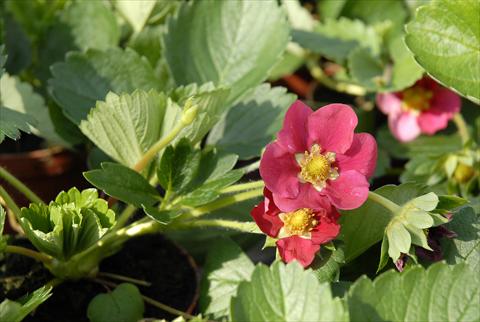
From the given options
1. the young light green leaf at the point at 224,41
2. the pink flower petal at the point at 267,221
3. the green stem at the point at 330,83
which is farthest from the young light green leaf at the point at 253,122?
the green stem at the point at 330,83

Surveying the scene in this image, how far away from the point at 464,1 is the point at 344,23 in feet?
1.66

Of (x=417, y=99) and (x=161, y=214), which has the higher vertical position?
(x=161, y=214)

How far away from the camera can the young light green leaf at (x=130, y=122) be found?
3.04 feet

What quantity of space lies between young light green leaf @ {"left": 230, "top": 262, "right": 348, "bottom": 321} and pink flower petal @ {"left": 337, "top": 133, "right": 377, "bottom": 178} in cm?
14

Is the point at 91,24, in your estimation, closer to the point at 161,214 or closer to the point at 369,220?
the point at 161,214

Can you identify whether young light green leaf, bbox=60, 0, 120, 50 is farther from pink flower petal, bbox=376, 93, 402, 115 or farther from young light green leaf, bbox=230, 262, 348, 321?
young light green leaf, bbox=230, 262, 348, 321

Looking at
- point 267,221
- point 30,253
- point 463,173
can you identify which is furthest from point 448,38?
point 30,253

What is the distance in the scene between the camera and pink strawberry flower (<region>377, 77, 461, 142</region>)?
4.62ft

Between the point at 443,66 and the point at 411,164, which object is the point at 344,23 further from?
the point at 443,66

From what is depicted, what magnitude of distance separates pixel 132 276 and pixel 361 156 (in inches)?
16.2

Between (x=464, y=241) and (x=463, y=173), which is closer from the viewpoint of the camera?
(x=464, y=241)

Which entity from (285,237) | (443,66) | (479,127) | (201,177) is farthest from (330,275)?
(479,127)

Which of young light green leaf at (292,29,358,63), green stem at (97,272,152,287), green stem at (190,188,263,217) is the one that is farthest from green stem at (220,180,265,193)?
young light green leaf at (292,29,358,63)

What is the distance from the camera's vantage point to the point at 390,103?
1.46m
